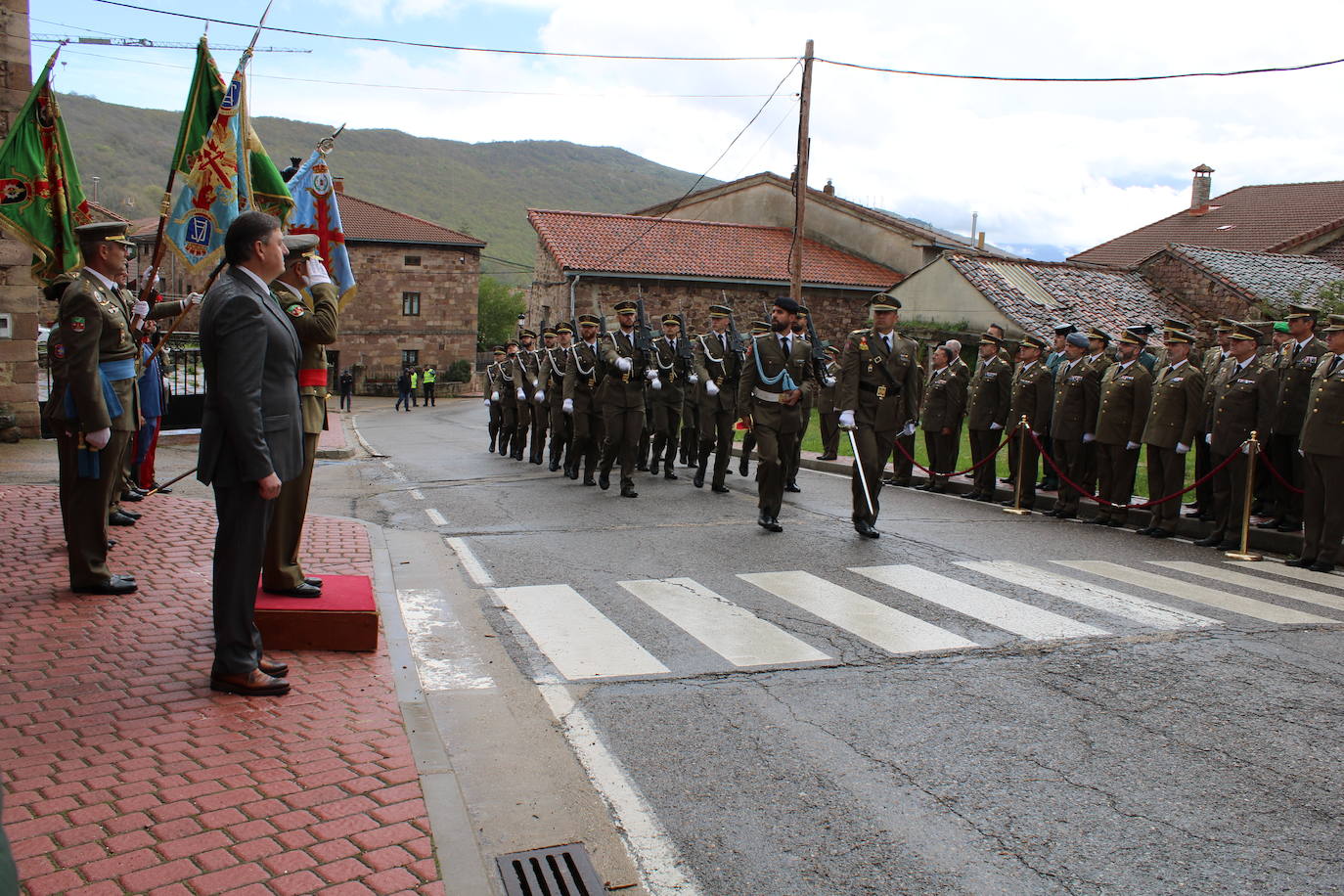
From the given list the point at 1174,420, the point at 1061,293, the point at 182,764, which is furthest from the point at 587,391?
the point at 1061,293

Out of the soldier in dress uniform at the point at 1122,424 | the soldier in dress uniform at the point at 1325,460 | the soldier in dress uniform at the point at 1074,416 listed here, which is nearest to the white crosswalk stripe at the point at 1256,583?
the soldier in dress uniform at the point at 1325,460

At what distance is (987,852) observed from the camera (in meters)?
3.77

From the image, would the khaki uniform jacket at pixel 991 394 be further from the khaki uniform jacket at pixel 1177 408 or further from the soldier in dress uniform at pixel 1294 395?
the soldier in dress uniform at pixel 1294 395

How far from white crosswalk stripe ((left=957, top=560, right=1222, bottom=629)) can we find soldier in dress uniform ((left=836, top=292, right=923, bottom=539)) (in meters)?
1.58

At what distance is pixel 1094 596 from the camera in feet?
24.9

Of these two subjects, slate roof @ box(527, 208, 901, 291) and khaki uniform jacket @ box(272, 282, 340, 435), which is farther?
slate roof @ box(527, 208, 901, 291)

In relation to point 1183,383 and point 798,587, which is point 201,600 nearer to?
point 798,587

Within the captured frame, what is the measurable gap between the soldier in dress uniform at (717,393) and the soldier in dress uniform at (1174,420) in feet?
15.0

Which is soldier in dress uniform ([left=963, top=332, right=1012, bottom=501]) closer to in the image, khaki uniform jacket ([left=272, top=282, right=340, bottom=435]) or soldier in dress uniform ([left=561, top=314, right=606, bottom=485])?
soldier in dress uniform ([left=561, top=314, right=606, bottom=485])

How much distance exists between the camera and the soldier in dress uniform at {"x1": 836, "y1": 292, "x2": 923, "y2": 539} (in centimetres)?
1012

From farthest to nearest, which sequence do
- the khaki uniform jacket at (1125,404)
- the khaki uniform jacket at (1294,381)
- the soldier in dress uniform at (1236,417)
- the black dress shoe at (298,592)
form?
the khaki uniform jacket at (1125,404) → the soldier in dress uniform at (1236,417) → the khaki uniform jacket at (1294,381) → the black dress shoe at (298,592)

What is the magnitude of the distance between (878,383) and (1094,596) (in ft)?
11.3

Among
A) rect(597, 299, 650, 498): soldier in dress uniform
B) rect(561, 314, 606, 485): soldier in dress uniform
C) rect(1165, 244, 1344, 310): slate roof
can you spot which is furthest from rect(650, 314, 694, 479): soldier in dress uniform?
rect(1165, 244, 1344, 310): slate roof

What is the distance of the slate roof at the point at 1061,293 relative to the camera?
1066 inches
